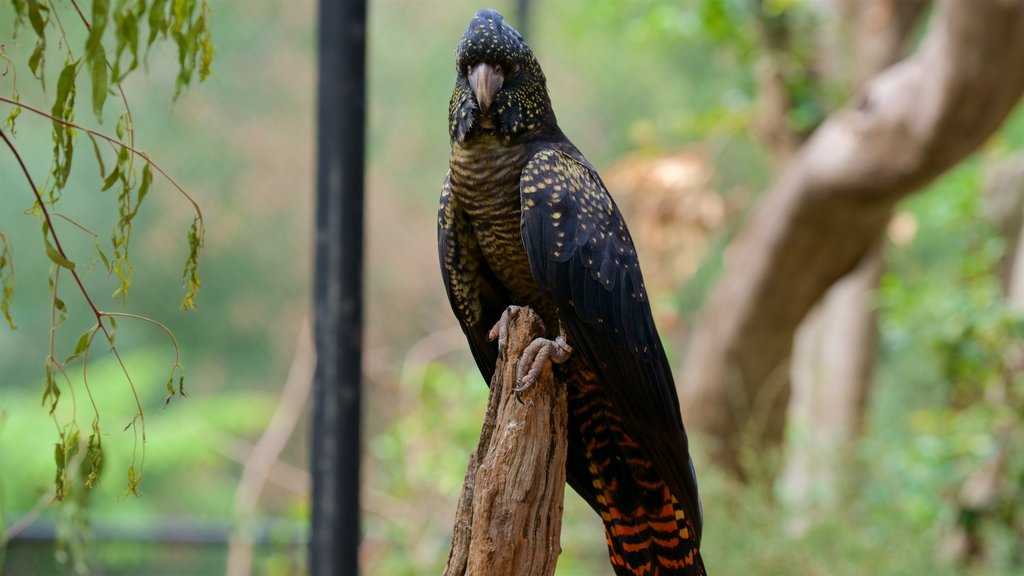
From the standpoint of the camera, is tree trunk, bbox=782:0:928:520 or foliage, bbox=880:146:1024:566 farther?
tree trunk, bbox=782:0:928:520

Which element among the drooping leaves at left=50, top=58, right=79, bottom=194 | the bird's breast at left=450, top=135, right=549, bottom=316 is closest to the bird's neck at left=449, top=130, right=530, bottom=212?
the bird's breast at left=450, top=135, right=549, bottom=316

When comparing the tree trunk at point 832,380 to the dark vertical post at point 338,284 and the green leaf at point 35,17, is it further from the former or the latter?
the green leaf at point 35,17

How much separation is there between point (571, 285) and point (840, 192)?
6.51ft

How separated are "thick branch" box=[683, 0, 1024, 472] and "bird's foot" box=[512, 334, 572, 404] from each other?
5.87 feet

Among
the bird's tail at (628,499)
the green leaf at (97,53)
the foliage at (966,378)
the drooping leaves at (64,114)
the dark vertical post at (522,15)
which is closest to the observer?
the green leaf at (97,53)

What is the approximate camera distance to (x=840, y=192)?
3170 mm

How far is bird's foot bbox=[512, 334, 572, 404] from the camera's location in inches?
55.8

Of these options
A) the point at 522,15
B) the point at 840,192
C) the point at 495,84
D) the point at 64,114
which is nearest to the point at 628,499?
the point at 495,84

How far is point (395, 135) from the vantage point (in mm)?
3574

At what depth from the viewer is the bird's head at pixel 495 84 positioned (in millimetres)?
1493

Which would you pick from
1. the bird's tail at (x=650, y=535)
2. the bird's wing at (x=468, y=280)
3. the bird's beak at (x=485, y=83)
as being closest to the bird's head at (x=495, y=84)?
the bird's beak at (x=485, y=83)

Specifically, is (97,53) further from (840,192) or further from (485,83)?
(840,192)

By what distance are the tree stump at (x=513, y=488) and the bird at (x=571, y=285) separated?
4cm

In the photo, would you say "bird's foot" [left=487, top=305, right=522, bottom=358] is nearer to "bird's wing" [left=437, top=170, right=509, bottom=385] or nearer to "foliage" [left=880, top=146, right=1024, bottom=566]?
"bird's wing" [left=437, top=170, right=509, bottom=385]
